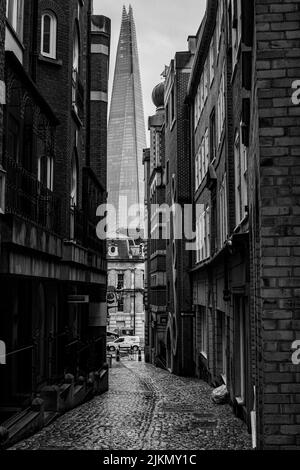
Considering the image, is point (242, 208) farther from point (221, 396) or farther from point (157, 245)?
point (157, 245)

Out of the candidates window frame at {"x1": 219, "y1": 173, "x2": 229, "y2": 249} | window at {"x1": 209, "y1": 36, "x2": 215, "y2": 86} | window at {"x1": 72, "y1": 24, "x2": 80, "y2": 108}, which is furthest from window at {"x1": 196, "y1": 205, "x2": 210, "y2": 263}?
window at {"x1": 72, "y1": 24, "x2": 80, "y2": 108}

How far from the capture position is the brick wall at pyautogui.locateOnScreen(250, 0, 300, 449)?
6020mm

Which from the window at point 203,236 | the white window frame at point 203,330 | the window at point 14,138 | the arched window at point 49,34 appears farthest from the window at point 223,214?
the window at point 14,138

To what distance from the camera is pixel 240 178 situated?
13.9m

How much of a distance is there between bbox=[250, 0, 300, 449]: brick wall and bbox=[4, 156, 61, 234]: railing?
487 cm

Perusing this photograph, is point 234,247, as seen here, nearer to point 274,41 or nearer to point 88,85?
point 274,41

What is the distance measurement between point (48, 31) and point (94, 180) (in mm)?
6691

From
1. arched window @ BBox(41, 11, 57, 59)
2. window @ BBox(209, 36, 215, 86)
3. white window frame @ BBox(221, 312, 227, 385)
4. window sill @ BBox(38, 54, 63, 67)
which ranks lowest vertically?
white window frame @ BBox(221, 312, 227, 385)

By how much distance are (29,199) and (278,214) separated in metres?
6.37

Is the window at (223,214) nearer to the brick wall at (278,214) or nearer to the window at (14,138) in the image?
the window at (14,138)

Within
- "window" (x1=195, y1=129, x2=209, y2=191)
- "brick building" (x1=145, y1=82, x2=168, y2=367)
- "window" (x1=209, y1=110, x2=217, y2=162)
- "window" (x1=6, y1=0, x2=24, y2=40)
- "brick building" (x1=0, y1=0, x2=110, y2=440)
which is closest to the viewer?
"brick building" (x1=0, y1=0, x2=110, y2=440)

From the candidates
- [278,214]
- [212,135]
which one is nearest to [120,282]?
[212,135]

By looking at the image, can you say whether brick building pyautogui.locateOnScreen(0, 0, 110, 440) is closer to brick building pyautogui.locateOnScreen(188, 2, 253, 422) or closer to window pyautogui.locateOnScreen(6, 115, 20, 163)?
window pyautogui.locateOnScreen(6, 115, 20, 163)

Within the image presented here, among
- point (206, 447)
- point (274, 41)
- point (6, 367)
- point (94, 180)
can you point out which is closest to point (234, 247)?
point (206, 447)
